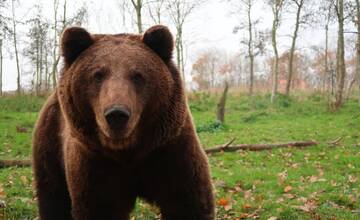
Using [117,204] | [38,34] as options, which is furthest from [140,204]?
[38,34]

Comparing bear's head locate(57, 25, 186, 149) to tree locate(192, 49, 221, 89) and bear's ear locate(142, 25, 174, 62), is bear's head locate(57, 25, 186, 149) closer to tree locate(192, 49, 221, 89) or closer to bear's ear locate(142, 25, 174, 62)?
bear's ear locate(142, 25, 174, 62)

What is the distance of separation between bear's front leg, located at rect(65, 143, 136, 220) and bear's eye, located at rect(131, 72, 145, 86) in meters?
0.67

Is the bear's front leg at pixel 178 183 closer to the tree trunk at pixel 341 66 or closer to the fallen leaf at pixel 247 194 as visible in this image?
the fallen leaf at pixel 247 194

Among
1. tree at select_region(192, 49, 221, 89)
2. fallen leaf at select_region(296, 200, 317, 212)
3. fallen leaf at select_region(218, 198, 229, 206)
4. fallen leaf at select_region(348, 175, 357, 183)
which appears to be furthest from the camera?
tree at select_region(192, 49, 221, 89)

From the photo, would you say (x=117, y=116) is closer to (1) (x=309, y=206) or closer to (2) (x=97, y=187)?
(2) (x=97, y=187)

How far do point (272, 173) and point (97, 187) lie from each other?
5.60m

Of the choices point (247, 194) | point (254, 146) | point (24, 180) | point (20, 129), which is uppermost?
point (20, 129)

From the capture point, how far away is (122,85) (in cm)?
258

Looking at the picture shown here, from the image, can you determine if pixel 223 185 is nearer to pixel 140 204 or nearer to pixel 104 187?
pixel 140 204

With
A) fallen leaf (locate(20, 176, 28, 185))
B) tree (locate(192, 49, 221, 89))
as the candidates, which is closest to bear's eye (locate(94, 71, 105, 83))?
fallen leaf (locate(20, 176, 28, 185))

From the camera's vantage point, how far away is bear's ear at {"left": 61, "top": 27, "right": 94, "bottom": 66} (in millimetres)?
2947

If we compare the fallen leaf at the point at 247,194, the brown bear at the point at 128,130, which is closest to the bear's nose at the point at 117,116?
the brown bear at the point at 128,130

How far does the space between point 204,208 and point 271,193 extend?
12.9ft

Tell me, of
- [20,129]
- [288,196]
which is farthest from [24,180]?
[20,129]
